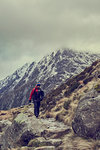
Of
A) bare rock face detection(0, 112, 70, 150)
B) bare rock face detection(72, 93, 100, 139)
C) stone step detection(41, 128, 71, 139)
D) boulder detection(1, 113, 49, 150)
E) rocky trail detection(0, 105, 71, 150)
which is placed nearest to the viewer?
bare rock face detection(72, 93, 100, 139)

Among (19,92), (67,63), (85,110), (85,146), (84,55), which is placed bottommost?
(85,146)

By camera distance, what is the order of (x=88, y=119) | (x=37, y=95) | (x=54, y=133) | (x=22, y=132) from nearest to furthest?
(x=88, y=119)
(x=54, y=133)
(x=22, y=132)
(x=37, y=95)

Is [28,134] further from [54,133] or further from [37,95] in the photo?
[37,95]

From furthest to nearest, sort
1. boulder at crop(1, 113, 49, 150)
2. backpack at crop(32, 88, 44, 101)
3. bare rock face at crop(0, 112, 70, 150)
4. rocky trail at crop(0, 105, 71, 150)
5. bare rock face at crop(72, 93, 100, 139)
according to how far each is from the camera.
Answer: backpack at crop(32, 88, 44, 101) → boulder at crop(1, 113, 49, 150) → bare rock face at crop(0, 112, 70, 150) → rocky trail at crop(0, 105, 71, 150) → bare rock face at crop(72, 93, 100, 139)

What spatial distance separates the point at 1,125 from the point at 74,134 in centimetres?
1471

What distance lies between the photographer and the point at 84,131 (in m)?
10.2

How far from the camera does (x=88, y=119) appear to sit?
10.2 m

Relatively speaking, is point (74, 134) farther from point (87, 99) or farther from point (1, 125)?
point (1, 125)

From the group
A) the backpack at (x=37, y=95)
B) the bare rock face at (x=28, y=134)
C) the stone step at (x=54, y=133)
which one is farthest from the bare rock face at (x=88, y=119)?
the backpack at (x=37, y=95)

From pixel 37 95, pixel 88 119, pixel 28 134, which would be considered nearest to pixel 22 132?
pixel 28 134

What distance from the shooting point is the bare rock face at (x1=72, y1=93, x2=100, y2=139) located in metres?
9.93

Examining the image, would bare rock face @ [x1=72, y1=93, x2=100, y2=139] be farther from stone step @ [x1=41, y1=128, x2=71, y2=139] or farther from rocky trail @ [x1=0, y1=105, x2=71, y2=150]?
rocky trail @ [x1=0, y1=105, x2=71, y2=150]

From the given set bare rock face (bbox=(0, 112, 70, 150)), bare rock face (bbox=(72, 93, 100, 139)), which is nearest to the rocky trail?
bare rock face (bbox=(0, 112, 70, 150))

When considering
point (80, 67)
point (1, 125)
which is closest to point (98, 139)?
point (1, 125)
